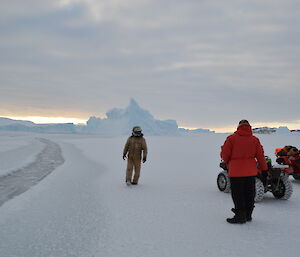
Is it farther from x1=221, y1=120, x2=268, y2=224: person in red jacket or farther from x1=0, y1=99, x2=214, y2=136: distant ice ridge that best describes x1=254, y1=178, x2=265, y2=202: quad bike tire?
x1=0, y1=99, x2=214, y2=136: distant ice ridge

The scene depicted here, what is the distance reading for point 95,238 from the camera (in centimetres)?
416

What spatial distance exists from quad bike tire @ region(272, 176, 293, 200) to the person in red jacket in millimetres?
Answer: 2017

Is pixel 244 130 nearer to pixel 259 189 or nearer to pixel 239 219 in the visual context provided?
pixel 239 219

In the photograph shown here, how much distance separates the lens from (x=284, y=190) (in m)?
6.66

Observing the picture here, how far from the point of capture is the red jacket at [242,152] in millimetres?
4992

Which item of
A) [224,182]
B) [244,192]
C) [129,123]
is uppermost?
[129,123]

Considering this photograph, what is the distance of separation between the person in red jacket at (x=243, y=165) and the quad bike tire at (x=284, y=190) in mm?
2017

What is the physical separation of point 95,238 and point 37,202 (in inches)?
107

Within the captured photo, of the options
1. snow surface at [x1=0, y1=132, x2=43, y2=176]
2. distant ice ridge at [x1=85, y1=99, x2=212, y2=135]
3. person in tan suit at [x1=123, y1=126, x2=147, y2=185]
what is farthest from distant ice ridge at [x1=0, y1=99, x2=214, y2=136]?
person in tan suit at [x1=123, y1=126, x2=147, y2=185]

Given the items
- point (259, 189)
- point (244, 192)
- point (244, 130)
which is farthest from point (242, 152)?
point (259, 189)

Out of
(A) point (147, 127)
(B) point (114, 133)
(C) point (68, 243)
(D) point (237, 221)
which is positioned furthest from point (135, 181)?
(B) point (114, 133)

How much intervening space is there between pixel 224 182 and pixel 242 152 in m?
2.63

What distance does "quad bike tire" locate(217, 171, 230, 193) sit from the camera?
7.29 meters

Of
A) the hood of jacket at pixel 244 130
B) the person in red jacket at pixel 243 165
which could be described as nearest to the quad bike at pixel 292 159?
the person in red jacket at pixel 243 165
